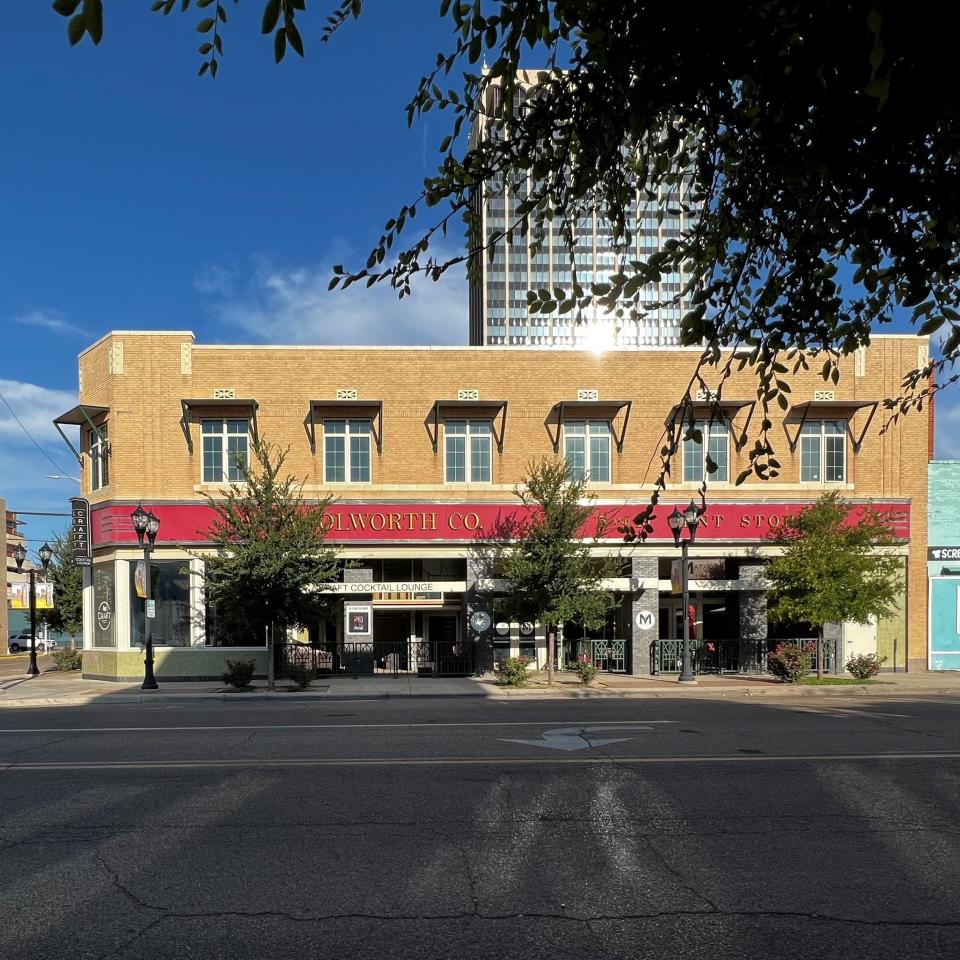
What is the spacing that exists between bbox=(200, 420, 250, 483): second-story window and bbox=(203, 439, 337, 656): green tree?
8.02 feet

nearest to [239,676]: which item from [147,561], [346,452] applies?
[147,561]

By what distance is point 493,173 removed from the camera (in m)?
5.06

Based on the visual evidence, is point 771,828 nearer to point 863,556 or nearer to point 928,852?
point 928,852

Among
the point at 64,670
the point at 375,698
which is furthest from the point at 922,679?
the point at 64,670

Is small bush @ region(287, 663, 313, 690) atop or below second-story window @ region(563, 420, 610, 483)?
below

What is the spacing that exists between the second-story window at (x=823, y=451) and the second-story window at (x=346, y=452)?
42.1 feet

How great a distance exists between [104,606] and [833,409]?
71.4ft

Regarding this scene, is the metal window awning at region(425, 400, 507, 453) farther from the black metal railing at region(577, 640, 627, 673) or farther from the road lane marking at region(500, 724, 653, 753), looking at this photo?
the road lane marking at region(500, 724, 653, 753)

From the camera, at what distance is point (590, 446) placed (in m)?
24.7

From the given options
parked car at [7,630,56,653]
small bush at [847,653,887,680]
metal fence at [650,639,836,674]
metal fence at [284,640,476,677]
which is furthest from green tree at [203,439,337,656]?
parked car at [7,630,56,653]

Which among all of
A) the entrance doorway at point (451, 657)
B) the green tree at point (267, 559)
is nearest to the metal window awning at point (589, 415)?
the entrance doorway at point (451, 657)

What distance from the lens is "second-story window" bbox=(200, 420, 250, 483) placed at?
2388 cm

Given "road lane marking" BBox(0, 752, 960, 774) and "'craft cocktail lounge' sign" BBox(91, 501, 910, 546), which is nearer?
"road lane marking" BBox(0, 752, 960, 774)

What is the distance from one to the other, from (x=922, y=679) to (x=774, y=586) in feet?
15.1
